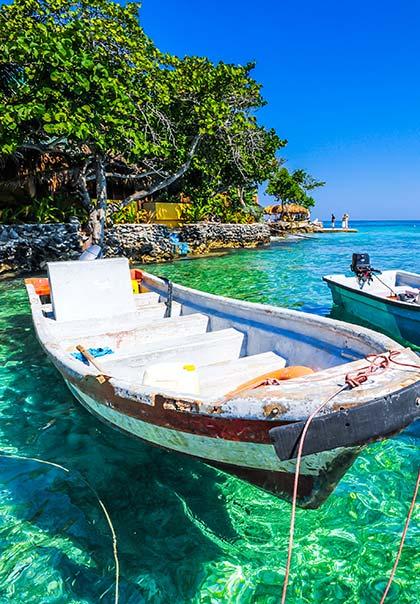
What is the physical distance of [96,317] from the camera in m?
5.53

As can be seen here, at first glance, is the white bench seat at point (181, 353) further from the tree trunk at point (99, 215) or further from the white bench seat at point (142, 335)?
the tree trunk at point (99, 215)

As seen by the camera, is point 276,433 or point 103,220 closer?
point 276,433

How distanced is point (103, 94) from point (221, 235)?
13868 millimetres

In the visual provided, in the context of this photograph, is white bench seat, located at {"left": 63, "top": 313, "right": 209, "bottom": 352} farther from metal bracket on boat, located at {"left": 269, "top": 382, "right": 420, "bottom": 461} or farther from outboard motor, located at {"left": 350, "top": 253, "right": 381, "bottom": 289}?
outboard motor, located at {"left": 350, "top": 253, "right": 381, "bottom": 289}

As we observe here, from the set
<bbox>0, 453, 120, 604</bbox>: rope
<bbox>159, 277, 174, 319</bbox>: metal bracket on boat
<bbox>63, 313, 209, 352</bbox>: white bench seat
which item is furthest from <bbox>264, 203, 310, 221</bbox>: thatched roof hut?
<bbox>0, 453, 120, 604</bbox>: rope

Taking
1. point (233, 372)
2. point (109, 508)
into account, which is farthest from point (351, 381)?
point (109, 508)

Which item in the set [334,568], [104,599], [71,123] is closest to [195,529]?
[104,599]

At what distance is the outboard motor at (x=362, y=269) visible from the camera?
25.9 feet

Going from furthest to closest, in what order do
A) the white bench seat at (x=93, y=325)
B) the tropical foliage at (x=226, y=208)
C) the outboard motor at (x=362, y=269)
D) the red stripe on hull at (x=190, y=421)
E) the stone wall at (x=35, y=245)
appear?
the tropical foliage at (x=226, y=208) < the stone wall at (x=35, y=245) < the outboard motor at (x=362, y=269) < the white bench seat at (x=93, y=325) < the red stripe on hull at (x=190, y=421)

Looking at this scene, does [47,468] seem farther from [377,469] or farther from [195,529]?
[377,469]

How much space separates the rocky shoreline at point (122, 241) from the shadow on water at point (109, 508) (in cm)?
1240

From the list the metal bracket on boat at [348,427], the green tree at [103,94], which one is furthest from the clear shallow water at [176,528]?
the green tree at [103,94]

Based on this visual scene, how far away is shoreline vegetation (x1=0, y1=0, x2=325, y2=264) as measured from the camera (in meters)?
11.8

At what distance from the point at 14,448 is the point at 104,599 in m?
1.99
